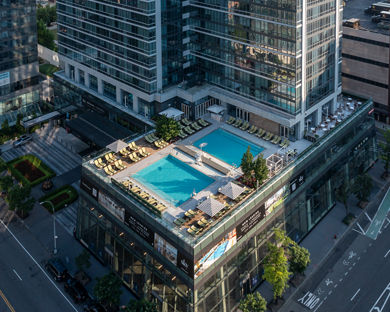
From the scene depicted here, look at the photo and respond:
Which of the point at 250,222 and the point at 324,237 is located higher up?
the point at 250,222

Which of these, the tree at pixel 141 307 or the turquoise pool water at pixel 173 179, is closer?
the tree at pixel 141 307

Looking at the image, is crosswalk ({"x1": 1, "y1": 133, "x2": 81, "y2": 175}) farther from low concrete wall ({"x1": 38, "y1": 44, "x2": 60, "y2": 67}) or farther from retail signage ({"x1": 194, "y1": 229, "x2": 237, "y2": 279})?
retail signage ({"x1": 194, "y1": 229, "x2": 237, "y2": 279})

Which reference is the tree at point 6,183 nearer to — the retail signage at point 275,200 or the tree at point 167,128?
the tree at point 167,128

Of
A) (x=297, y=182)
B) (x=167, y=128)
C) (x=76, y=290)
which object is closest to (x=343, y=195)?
(x=297, y=182)

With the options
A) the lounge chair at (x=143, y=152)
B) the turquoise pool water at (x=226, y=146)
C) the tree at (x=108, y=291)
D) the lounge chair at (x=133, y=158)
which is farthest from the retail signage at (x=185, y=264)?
the lounge chair at (x=143, y=152)

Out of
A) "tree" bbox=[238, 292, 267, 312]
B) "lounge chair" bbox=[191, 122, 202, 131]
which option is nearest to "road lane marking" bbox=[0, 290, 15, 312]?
"tree" bbox=[238, 292, 267, 312]

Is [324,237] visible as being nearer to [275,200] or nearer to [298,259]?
[275,200]
